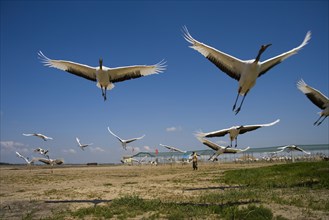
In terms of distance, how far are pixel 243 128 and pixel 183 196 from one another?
3644mm

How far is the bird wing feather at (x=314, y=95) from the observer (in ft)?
50.3

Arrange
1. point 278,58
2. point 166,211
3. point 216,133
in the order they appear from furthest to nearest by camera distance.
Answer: point 216,133 < point 278,58 < point 166,211

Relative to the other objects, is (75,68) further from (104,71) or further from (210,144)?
(210,144)

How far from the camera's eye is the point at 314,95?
1570cm

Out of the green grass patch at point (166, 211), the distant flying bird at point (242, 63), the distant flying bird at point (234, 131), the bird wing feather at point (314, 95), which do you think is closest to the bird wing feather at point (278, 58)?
the distant flying bird at point (242, 63)

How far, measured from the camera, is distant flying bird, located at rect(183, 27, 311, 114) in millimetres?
10391

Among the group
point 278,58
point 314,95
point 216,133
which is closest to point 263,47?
point 278,58

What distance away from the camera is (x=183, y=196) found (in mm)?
12375

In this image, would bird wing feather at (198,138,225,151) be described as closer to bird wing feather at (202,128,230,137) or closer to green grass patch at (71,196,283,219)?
bird wing feather at (202,128,230,137)

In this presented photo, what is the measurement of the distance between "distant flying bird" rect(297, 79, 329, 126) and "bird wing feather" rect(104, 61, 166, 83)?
259 inches

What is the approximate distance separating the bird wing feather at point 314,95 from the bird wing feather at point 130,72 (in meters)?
6.54

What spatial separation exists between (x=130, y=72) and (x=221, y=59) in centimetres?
497

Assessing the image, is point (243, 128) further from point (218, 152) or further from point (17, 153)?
Result: point (17, 153)

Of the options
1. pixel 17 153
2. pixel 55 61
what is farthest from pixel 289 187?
pixel 17 153
